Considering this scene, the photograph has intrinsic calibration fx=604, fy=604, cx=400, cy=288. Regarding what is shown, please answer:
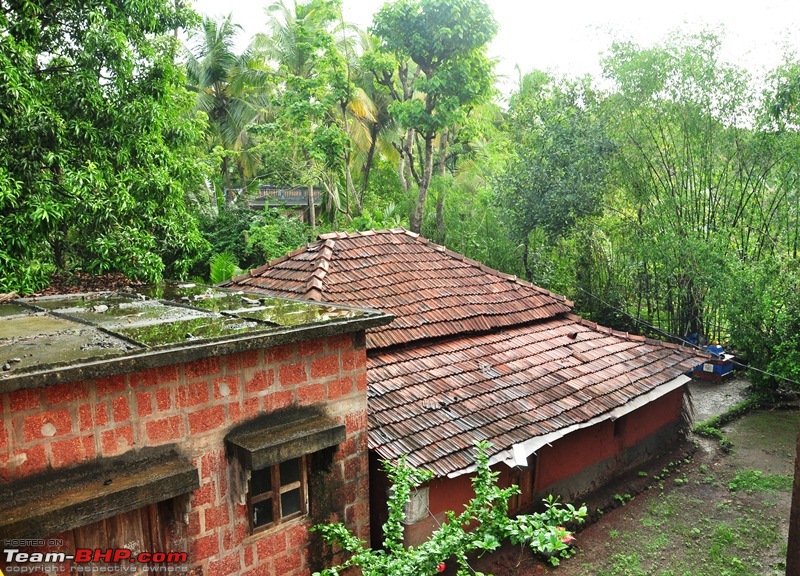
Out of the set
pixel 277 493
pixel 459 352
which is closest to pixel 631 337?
pixel 459 352

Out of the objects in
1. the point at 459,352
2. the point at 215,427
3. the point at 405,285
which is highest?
the point at 405,285

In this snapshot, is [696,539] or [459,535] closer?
[459,535]

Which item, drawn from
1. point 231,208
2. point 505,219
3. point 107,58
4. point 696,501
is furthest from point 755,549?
point 231,208

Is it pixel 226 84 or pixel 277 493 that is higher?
pixel 226 84

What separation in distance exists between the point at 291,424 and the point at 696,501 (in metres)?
7.13

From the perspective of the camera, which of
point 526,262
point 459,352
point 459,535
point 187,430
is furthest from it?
point 526,262

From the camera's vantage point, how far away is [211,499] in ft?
17.0

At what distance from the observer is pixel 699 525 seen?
8.74m

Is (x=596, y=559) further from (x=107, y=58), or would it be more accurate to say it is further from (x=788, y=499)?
(x=107, y=58)

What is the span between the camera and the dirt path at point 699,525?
7.66 metres

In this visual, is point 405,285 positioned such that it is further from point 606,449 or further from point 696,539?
point 696,539

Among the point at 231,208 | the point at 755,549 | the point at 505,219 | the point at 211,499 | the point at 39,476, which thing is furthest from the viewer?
the point at 231,208

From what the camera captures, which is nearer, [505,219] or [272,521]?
[272,521]

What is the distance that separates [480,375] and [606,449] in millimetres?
2800
